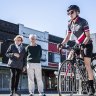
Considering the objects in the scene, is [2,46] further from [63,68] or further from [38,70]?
[63,68]

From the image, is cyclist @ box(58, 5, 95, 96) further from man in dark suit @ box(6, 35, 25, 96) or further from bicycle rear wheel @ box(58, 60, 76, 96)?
man in dark suit @ box(6, 35, 25, 96)

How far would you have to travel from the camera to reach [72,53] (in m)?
5.55

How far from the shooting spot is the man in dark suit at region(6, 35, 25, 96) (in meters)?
7.75

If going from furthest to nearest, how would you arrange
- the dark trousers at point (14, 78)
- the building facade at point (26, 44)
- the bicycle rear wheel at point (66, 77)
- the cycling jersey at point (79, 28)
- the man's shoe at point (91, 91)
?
the building facade at point (26, 44)
the dark trousers at point (14, 78)
the bicycle rear wheel at point (66, 77)
the cycling jersey at point (79, 28)
the man's shoe at point (91, 91)

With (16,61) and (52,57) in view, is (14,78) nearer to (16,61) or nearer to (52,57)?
(16,61)

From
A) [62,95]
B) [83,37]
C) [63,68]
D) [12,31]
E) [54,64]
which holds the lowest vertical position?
[62,95]

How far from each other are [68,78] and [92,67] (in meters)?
0.54

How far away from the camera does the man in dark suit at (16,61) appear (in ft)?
25.4

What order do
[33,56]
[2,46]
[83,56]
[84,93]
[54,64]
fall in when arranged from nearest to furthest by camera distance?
[83,56] → [84,93] → [33,56] → [2,46] → [54,64]

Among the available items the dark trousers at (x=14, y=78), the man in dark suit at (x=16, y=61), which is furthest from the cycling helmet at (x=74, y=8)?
the dark trousers at (x=14, y=78)

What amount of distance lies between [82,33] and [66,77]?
0.93 metres

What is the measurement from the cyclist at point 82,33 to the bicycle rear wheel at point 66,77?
0.34 metres

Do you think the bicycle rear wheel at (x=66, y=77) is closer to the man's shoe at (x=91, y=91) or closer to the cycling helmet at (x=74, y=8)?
the man's shoe at (x=91, y=91)

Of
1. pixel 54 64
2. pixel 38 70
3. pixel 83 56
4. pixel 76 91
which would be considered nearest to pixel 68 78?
pixel 76 91
